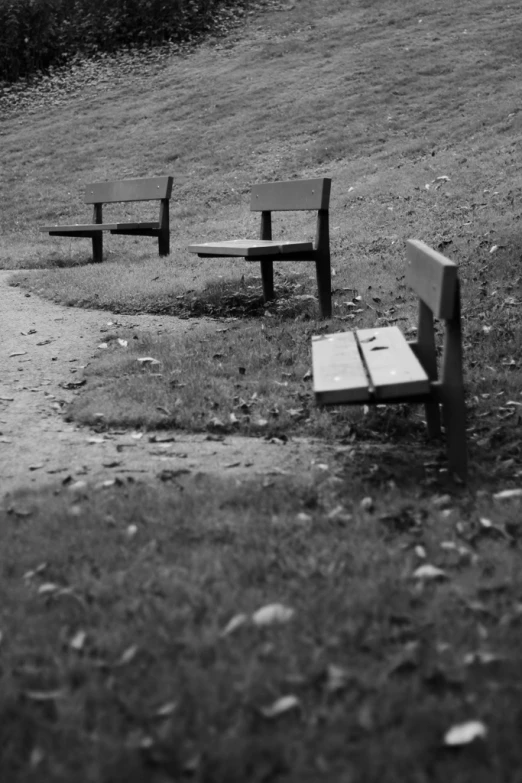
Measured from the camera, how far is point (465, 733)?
7.41 feet

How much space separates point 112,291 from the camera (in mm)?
8797

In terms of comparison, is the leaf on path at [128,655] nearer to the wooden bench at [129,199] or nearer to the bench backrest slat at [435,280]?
the bench backrest slat at [435,280]

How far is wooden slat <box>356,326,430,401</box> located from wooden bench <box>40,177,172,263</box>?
234 inches

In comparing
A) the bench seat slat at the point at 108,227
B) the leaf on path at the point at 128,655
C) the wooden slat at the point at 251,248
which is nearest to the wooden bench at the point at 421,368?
the leaf on path at the point at 128,655

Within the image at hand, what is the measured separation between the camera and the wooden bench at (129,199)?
10.4 metres

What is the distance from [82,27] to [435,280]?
24895 mm

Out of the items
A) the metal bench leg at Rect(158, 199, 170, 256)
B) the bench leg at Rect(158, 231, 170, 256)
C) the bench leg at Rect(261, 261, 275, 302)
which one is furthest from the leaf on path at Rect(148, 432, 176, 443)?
the bench leg at Rect(158, 231, 170, 256)

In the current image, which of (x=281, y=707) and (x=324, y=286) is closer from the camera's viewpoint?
(x=281, y=707)

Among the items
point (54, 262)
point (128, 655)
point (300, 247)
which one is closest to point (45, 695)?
point (128, 655)

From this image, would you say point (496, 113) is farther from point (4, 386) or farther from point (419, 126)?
point (4, 386)

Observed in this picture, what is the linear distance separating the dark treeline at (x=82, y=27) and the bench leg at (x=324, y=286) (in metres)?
20.6

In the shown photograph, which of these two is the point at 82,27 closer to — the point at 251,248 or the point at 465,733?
the point at 251,248

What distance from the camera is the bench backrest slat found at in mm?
3656

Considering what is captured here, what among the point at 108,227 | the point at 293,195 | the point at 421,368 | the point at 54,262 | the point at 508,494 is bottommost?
the point at 54,262
